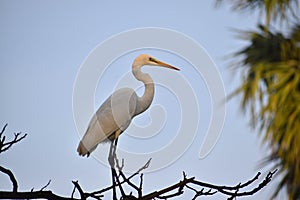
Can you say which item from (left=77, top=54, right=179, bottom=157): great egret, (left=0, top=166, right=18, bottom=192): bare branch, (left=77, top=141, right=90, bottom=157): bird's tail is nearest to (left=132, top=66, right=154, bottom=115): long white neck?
(left=77, top=54, right=179, bottom=157): great egret

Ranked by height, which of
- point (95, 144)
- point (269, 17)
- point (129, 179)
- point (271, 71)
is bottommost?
point (129, 179)

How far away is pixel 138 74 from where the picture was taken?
263cm

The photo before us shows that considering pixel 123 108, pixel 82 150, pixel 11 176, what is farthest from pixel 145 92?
pixel 11 176

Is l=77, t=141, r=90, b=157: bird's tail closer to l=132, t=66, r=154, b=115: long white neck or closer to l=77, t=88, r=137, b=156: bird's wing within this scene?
l=77, t=88, r=137, b=156: bird's wing

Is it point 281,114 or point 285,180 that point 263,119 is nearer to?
point 281,114

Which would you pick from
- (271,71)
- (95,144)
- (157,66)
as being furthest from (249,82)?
(95,144)

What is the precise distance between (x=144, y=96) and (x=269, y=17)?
1485 mm

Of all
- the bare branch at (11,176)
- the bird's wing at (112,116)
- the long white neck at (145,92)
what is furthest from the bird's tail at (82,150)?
the bare branch at (11,176)

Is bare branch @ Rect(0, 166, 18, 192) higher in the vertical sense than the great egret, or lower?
lower

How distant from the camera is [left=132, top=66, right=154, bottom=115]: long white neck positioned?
2570mm

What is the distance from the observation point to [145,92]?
259cm

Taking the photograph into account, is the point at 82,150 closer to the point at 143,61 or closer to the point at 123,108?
the point at 123,108

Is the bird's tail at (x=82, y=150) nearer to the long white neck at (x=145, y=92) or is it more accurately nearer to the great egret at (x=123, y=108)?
the great egret at (x=123, y=108)

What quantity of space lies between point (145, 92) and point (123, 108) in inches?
5.2
